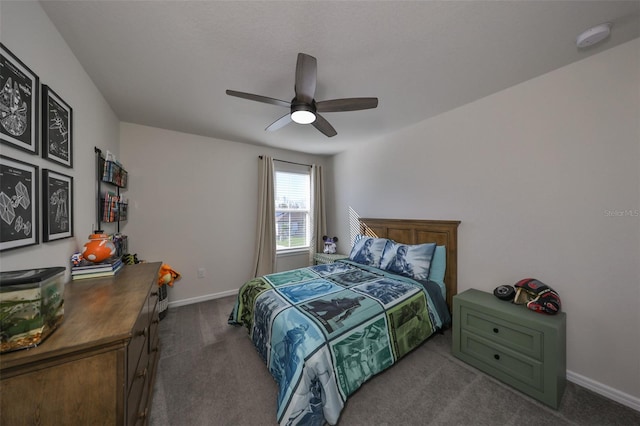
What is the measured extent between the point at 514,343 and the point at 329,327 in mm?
1451

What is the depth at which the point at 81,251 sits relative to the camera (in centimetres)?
171

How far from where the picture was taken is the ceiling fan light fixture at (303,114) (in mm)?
1737

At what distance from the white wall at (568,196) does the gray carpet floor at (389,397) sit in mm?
501

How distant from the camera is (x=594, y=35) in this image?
1433 mm

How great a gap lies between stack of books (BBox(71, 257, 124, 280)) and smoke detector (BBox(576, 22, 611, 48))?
11.8 ft

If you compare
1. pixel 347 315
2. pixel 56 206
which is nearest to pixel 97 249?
pixel 56 206

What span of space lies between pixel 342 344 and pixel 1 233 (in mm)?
1800

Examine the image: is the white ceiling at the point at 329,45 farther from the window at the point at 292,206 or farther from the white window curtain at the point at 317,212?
the white window curtain at the point at 317,212

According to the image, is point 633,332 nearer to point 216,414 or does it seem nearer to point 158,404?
point 216,414

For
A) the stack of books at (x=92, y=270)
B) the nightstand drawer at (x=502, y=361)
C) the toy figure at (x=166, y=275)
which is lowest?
the nightstand drawer at (x=502, y=361)

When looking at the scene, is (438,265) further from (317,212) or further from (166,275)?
(166,275)

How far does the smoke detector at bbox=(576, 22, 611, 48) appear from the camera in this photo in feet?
4.58

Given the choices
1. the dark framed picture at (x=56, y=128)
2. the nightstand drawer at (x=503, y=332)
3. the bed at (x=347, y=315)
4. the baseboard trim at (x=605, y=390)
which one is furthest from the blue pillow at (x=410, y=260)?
the dark framed picture at (x=56, y=128)

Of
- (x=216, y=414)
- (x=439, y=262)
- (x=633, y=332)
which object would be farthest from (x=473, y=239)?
(x=216, y=414)
